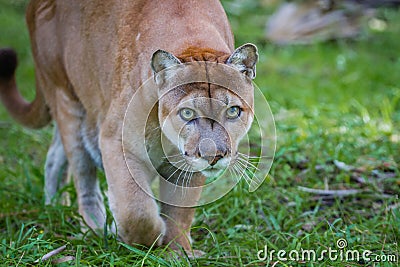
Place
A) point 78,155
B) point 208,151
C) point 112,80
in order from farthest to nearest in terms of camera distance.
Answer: point 78,155 < point 112,80 < point 208,151

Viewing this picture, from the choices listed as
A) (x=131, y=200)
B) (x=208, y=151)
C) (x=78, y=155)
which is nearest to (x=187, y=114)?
(x=208, y=151)

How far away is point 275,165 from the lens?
5.29 metres

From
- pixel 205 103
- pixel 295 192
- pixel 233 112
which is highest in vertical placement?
pixel 205 103

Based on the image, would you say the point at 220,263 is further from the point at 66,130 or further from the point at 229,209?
the point at 66,130

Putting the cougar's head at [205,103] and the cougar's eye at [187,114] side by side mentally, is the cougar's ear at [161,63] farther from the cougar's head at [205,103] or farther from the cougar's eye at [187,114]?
the cougar's eye at [187,114]

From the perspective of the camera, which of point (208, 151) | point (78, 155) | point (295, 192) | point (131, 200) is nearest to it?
point (208, 151)

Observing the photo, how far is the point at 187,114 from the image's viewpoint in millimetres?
3391

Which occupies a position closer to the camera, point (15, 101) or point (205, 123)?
point (205, 123)

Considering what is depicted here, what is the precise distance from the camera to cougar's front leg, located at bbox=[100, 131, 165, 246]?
3896mm

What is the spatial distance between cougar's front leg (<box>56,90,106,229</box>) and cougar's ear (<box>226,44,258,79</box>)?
5.17 ft

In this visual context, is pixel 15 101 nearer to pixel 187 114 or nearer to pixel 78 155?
pixel 78 155

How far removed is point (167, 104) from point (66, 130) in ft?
4.84

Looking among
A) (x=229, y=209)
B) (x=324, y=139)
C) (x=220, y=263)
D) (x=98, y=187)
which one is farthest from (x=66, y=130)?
(x=324, y=139)

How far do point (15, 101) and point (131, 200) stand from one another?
6.05 ft
